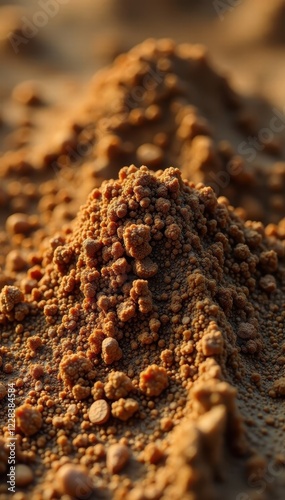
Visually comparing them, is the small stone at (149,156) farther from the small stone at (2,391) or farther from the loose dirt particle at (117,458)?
the loose dirt particle at (117,458)

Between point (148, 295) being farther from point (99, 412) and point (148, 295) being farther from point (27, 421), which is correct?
point (27, 421)

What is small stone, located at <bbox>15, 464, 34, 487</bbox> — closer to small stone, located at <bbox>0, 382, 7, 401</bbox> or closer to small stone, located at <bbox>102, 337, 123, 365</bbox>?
small stone, located at <bbox>0, 382, 7, 401</bbox>

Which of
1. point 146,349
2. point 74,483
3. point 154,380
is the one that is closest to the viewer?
point 74,483

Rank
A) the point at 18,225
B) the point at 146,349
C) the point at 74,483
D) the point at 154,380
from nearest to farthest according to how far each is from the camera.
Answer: the point at 74,483
the point at 154,380
the point at 146,349
the point at 18,225

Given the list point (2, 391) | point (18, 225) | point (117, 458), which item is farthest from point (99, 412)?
point (18, 225)

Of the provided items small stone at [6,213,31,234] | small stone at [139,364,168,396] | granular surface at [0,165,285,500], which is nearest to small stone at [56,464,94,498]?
granular surface at [0,165,285,500]

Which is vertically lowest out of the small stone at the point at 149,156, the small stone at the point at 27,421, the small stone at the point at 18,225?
the small stone at the point at 27,421

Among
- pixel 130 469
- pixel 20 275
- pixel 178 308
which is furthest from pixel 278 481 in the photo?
pixel 20 275

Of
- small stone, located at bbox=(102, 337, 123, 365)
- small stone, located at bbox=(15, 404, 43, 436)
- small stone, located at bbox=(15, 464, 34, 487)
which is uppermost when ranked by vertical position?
small stone, located at bbox=(102, 337, 123, 365)

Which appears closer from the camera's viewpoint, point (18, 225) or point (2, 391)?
point (2, 391)

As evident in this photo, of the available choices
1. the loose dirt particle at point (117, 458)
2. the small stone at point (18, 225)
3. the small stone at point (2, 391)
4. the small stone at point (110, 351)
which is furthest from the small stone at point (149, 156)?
the loose dirt particle at point (117, 458)

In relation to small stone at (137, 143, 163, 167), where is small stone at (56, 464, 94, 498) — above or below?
below
